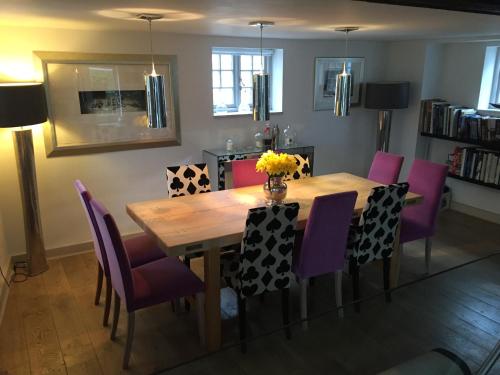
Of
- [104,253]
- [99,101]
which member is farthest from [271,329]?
[99,101]

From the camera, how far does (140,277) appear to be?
2.63 meters

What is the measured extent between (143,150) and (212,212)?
1.61 metres

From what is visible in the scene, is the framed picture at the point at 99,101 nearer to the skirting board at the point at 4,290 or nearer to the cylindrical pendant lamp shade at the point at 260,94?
the skirting board at the point at 4,290

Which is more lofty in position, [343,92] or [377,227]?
[343,92]

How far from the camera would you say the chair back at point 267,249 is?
2463mm

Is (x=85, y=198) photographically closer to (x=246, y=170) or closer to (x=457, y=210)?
(x=246, y=170)

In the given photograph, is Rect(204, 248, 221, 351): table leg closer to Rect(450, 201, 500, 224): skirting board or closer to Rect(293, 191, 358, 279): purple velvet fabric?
Rect(293, 191, 358, 279): purple velvet fabric

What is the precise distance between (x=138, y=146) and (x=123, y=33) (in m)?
1.06

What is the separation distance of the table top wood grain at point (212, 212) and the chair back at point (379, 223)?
169mm

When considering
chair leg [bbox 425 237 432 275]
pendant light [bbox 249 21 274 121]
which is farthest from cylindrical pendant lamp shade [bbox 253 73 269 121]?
chair leg [bbox 425 237 432 275]

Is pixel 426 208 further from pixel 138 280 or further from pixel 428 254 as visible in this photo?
pixel 138 280

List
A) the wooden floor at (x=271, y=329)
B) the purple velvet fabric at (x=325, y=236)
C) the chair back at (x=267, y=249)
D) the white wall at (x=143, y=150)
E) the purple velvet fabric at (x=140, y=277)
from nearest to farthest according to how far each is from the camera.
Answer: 1. the wooden floor at (x=271, y=329)
2. the purple velvet fabric at (x=140, y=277)
3. the chair back at (x=267, y=249)
4. the purple velvet fabric at (x=325, y=236)
5. the white wall at (x=143, y=150)

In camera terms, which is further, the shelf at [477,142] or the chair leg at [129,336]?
the shelf at [477,142]

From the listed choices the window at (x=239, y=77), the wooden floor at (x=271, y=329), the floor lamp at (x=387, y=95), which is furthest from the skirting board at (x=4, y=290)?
the floor lamp at (x=387, y=95)
